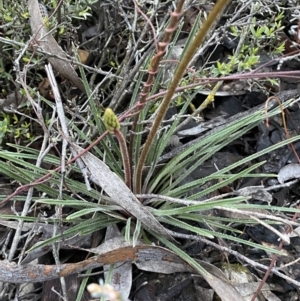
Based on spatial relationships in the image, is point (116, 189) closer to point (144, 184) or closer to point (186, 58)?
point (144, 184)

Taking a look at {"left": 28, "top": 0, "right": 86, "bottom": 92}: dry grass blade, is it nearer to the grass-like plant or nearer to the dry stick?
the grass-like plant

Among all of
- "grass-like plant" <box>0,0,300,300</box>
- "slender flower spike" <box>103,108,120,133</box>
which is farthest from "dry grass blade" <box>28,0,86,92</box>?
"slender flower spike" <box>103,108,120,133</box>

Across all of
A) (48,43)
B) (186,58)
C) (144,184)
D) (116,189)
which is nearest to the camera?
(186,58)

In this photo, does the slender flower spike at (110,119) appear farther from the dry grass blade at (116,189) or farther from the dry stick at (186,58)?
the dry grass blade at (116,189)

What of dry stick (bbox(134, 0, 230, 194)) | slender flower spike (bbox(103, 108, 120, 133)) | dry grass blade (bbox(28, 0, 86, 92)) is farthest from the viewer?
dry grass blade (bbox(28, 0, 86, 92))

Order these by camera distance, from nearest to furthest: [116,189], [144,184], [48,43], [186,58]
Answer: [186,58], [116,189], [144,184], [48,43]

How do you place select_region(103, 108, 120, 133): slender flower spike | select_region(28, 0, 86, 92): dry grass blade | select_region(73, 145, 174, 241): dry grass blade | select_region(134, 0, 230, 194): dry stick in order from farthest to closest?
select_region(28, 0, 86, 92): dry grass blade < select_region(73, 145, 174, 241): dry grass blade < select_region(103, 108, 120, 133): slender flower spike < select_region(134, 0, 230, 194): dry stick

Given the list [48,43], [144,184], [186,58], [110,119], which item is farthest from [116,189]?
[48,43]

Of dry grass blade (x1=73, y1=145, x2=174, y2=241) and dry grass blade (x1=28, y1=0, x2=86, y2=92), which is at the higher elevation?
dry grass blade (x1=28, y1=0, x2=86, y2=92)

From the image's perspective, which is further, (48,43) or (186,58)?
(48,43)

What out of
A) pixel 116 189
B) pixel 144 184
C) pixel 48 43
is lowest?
pixel 144 184

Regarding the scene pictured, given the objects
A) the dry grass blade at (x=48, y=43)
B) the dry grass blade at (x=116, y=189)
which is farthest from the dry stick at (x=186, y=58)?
the dry grass blade at (x=48, y=43)

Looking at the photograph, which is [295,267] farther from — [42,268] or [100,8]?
[100,8]

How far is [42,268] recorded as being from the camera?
3.85 feet
